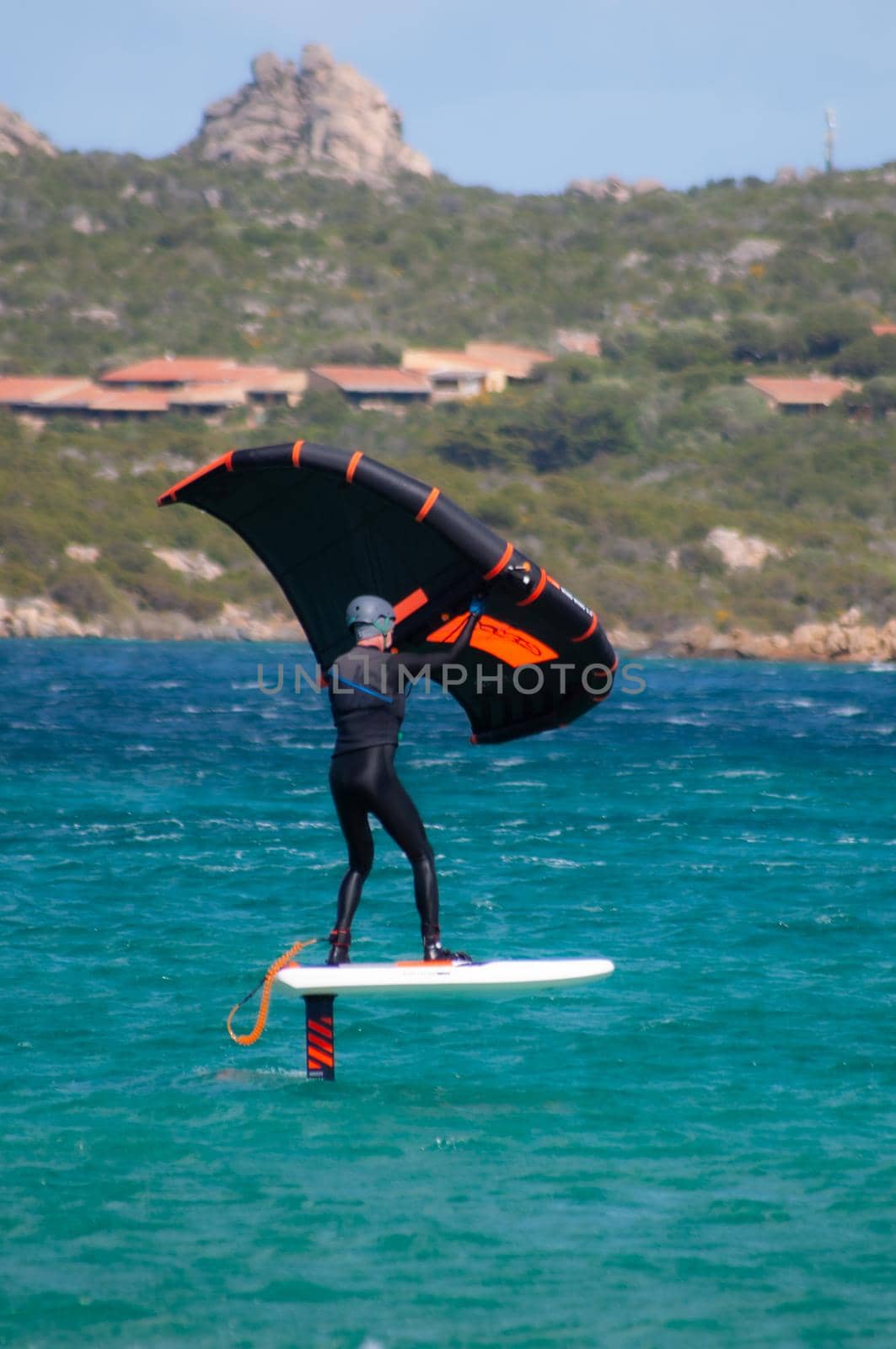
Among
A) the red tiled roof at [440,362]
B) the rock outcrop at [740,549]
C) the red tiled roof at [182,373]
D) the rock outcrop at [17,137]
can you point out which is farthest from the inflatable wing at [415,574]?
the rock outcrop at [17,137]

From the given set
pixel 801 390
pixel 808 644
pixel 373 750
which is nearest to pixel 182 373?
pixel 801 390

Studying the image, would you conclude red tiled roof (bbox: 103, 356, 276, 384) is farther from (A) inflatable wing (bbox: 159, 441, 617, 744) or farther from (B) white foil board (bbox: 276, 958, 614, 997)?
(B) white foil board (bbox: 276, 958, 614, 997)

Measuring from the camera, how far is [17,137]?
17700 cm

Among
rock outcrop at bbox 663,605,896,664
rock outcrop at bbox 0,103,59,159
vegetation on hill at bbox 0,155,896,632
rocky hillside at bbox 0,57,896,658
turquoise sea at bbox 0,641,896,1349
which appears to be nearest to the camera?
turquoise sea at bbox 0,641,896,1349

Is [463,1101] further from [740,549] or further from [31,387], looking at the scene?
[31,387]

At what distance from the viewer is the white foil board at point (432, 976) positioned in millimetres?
10523

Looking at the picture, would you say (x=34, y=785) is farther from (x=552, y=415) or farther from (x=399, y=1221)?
(x=552, y=415)

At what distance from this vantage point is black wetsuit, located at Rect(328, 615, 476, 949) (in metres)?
10.7

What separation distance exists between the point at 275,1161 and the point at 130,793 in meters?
21.8

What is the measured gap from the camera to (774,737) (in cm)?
4572

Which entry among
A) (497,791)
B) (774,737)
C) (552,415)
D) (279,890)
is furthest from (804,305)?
(279,890)

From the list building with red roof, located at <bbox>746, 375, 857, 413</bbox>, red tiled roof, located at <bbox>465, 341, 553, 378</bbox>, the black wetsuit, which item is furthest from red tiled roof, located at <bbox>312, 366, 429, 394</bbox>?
the black wetsuit

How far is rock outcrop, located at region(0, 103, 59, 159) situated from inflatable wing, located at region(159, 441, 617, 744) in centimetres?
17366

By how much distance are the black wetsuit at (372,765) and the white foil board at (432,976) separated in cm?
33
